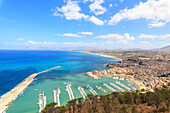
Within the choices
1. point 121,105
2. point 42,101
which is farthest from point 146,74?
point 42,101

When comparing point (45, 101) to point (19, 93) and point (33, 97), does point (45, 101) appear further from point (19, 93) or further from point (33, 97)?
point (19, 93)

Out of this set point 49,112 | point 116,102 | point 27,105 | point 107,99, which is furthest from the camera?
point 27,105

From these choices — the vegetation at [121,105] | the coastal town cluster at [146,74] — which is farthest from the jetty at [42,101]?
the coastal town cluster at [146,74]

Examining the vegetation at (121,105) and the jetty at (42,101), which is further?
the jetty at (42,101)

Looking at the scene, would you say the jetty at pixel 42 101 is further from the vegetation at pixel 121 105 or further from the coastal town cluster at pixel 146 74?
the coastal town cluster at pixel 146 74

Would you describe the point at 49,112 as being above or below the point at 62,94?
above

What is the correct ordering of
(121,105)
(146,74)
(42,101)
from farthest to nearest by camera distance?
1. (146,74)
2. (42,101)
3. (121,105)

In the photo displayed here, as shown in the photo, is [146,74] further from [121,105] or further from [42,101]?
[42,101]

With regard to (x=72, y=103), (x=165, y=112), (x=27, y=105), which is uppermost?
(x=165, y=112)

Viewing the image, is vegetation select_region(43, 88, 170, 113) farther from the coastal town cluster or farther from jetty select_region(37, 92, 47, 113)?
the coastal town cluster

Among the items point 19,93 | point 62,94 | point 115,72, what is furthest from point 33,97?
point 115,72

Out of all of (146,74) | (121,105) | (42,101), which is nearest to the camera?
(121,105)
